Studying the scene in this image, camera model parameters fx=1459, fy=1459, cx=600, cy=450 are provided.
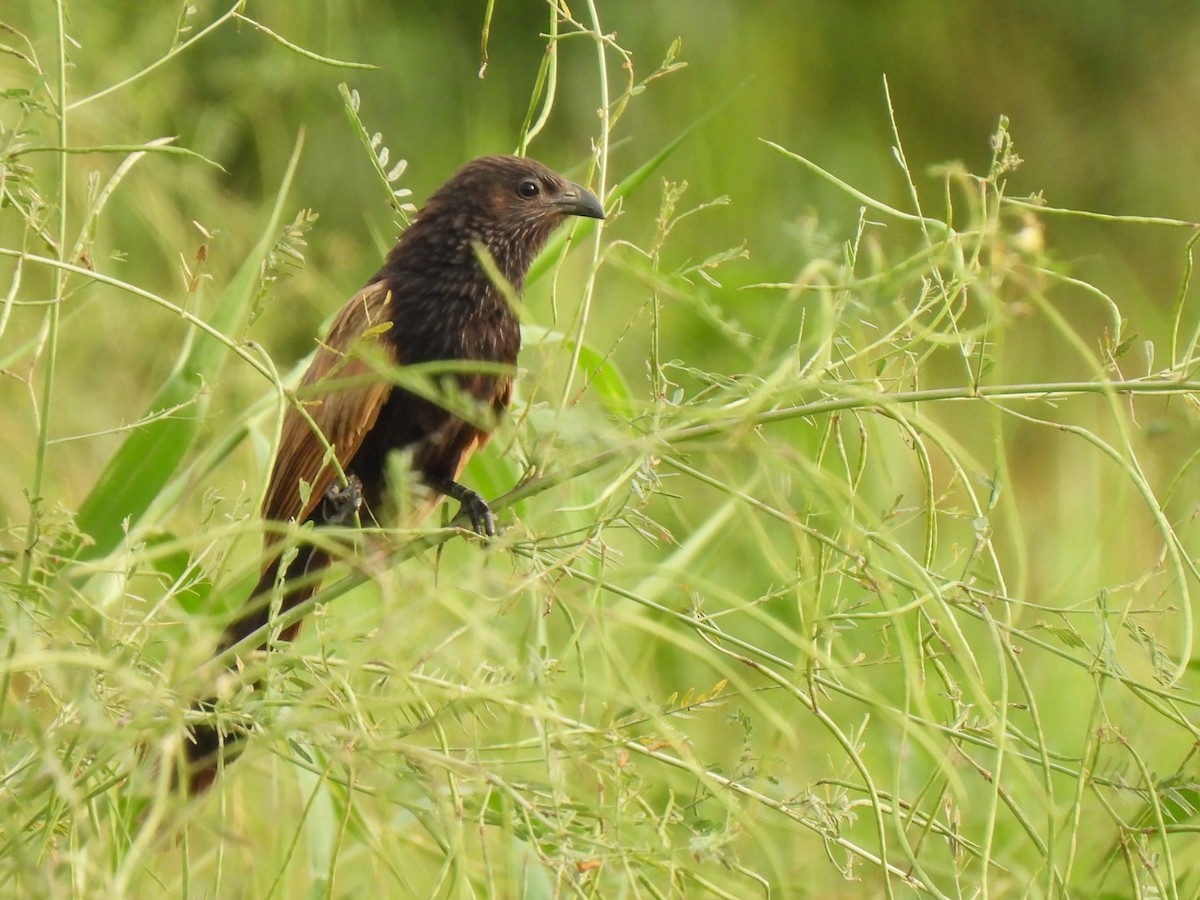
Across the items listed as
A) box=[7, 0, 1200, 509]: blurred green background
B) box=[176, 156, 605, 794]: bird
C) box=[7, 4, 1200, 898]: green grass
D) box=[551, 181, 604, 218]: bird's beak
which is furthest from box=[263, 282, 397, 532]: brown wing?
box=[7, 0, 1200, 509]: blurred green background

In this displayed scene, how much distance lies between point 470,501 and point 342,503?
0.22 meters

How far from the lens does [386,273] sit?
2.51 metres

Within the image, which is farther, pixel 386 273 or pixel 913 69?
pixel 913 69

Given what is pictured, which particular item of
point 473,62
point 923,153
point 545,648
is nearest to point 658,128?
point 473,62

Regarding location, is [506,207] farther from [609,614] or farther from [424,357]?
[609,614]

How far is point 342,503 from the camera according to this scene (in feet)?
7.13

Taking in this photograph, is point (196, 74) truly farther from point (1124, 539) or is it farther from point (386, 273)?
point (1124, 539)

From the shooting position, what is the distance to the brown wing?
7.28 ft

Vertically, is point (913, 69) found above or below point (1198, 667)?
above

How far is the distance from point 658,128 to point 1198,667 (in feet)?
11.7

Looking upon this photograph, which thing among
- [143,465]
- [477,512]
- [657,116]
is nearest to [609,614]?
[143,465]

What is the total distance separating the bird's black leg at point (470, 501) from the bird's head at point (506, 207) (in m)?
0.41

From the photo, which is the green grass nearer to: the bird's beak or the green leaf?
the green leaf

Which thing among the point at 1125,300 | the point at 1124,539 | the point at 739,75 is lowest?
the point at 1124,539
